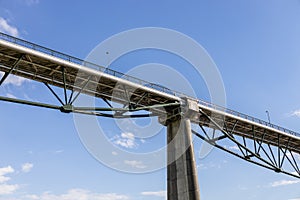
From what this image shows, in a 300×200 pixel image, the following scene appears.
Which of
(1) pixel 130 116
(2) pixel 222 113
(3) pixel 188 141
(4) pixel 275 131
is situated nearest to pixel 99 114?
(1) pixel 130 116

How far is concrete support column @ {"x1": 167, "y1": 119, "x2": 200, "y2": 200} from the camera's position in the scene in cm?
2672

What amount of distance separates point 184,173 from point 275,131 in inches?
721

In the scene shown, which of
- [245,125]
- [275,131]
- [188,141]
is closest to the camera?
[188,141]

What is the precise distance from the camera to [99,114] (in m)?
24.4

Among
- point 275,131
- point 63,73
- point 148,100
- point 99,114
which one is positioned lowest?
point 99,114

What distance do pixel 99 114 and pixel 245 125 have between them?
20.3 meters

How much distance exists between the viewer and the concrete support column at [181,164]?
87.7 feet

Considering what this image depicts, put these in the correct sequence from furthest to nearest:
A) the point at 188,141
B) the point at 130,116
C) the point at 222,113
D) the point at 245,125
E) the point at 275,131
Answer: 1. the point at 275,131
2. the point at 245,125
3. the point at 222,113
4. the point at 188,141
5. the point at 130,116

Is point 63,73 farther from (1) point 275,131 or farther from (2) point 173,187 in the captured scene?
(1) point 275,131

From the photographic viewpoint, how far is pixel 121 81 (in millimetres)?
25719

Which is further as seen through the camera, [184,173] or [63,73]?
[184,173]

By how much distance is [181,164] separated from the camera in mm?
27766

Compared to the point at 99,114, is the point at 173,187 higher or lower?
lower

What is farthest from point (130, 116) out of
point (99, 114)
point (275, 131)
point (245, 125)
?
point (275, 131)
